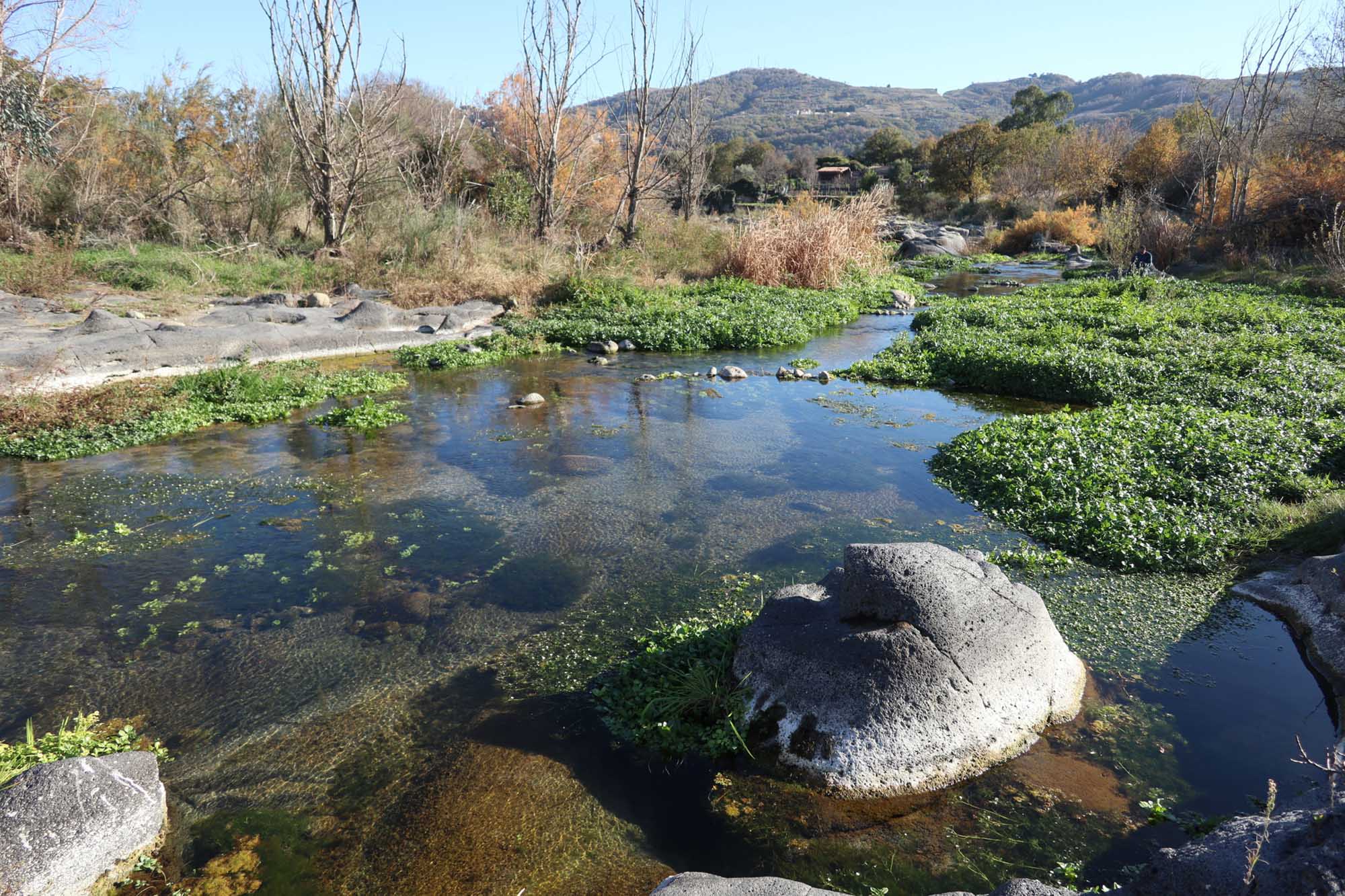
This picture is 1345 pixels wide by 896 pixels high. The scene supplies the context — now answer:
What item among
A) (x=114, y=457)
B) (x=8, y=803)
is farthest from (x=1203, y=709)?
(x=114, y=457)

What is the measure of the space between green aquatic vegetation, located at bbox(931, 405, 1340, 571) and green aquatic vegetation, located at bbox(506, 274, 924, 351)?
286 inches

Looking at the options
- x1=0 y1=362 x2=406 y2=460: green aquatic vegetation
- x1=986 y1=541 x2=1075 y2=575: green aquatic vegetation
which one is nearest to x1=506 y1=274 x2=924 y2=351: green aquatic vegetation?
x1=0 y1=362 x2=406 y2=460: green aquatic vegetation

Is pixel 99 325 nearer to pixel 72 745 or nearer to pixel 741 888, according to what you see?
pixel 72 745

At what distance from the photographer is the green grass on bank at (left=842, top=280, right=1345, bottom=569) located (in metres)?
6.05

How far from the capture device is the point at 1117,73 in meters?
145

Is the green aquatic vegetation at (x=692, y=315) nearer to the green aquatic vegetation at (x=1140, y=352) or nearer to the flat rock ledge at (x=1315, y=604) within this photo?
A: the green aquatic vegetation at (x=1140, y=352)

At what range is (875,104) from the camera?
144125 mm

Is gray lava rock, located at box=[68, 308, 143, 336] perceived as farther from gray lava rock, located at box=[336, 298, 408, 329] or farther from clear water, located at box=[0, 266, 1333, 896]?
clear water, located at box=[0, 266, 1333, 896]

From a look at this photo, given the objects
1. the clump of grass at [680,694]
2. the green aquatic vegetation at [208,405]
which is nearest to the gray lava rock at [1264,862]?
the clump of grass at [680,694]

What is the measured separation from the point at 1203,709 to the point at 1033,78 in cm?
20049

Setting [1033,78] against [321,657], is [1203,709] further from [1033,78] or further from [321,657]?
[1033,78]

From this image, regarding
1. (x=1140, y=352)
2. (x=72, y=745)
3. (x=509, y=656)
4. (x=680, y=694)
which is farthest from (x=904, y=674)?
(x=1140, y=352)

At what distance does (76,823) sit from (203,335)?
33.2 ft

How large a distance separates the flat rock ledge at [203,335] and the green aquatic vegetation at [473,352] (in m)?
0.74
